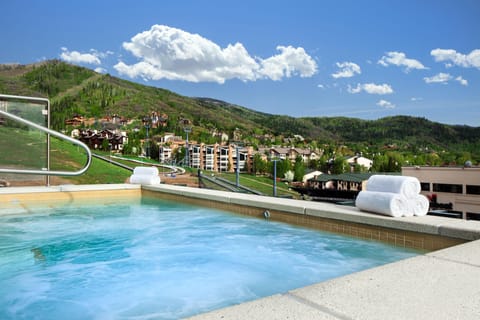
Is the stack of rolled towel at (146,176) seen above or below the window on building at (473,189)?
above

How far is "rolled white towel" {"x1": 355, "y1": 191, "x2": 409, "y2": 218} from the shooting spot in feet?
11.2

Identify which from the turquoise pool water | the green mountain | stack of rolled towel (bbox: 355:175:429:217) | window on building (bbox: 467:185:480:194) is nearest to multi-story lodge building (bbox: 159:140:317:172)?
the green mountain

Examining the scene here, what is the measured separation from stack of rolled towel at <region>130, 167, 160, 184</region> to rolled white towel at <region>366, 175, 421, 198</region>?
16.8 ft

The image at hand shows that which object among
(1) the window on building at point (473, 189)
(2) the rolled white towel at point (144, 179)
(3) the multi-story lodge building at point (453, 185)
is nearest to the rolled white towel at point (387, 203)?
(3) the multi-story lodge building at point (453, 185)

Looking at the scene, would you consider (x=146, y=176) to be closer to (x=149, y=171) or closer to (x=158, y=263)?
(x=149, y=171)

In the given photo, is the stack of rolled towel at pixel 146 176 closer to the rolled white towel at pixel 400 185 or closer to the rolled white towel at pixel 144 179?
the rolled white towel at pixel 144 179

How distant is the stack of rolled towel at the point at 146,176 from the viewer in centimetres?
770

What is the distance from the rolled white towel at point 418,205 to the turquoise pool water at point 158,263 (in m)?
0.52

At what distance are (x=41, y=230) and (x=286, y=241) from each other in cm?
307

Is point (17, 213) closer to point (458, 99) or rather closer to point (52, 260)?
point (52, 260)

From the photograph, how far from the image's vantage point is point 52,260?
3311mm

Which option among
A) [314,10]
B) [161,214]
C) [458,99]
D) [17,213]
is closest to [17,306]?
[161,214]

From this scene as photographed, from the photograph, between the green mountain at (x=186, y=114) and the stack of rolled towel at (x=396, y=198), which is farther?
the green mountain at (x=186, y=114)

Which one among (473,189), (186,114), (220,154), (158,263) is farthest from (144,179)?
(186,114)
